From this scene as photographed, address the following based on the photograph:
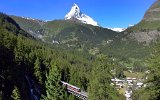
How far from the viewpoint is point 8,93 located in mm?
106812

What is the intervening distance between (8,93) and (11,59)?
23.2m

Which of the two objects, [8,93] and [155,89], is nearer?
[155,89]

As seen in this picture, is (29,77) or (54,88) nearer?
(54,88)

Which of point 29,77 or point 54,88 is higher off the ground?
point 54,88

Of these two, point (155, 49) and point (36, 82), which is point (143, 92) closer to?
point (155, 49)

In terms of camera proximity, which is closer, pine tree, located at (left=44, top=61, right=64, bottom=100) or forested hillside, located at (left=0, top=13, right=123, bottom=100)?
pine tree, located at (left=44, top=61, right=64, bottom=100)

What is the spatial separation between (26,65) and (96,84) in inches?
3040

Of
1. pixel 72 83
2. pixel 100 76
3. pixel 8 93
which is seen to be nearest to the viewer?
pixel 100 76

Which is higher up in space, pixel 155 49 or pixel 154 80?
pixel 155 49

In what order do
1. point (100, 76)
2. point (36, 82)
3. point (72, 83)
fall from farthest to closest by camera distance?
1. point (72, 83)
2. point (36, 82)
3. point (100, 76)

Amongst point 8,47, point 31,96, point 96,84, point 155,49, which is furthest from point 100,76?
point 8,47

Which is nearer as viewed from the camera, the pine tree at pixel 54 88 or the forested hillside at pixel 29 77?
the pine tree at pixel 54 88

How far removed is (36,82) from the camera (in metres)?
138

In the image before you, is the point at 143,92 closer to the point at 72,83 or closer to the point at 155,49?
the point at 155,49
